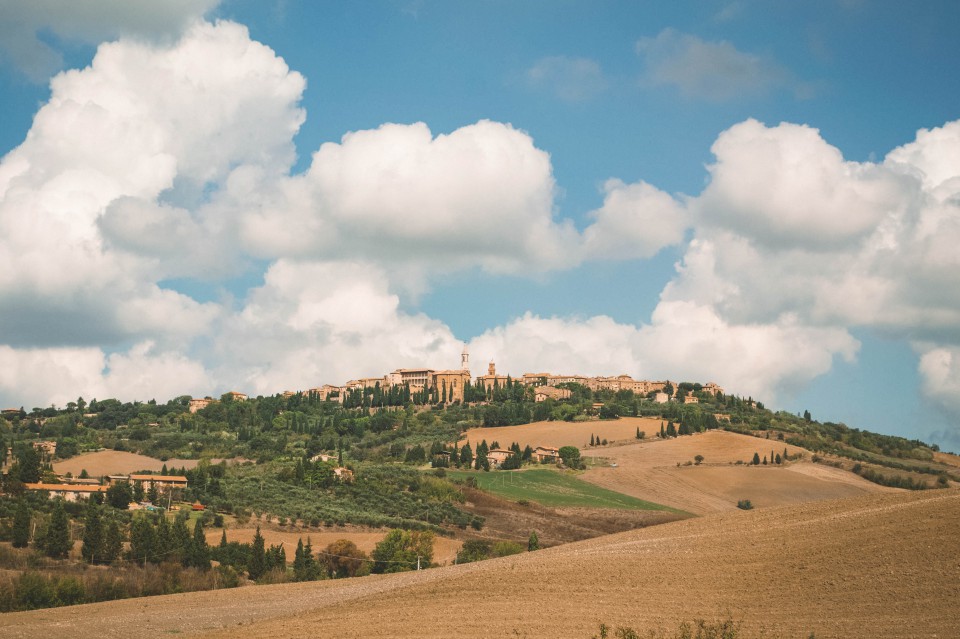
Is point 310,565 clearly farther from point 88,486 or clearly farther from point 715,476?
point 715,476

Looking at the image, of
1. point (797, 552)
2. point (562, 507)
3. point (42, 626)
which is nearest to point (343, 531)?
point (562, 507)

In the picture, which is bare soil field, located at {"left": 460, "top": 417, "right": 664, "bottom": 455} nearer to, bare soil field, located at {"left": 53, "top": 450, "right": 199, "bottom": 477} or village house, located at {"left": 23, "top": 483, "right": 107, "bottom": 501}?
bare soil field, located at {"left": 53, "top": 450, "right": 199, "bottom": 477}

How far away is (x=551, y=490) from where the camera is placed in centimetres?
11688

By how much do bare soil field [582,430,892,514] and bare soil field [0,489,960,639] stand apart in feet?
217

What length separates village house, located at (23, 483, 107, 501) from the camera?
8880cm

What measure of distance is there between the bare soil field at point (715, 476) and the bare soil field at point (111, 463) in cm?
6062

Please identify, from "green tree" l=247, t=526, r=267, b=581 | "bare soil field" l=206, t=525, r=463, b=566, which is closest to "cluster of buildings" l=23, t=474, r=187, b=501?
"bare soil field" l=206, t=525, r=463, b=566

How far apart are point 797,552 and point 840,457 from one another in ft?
364

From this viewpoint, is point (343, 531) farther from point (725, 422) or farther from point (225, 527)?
point (725, 422)

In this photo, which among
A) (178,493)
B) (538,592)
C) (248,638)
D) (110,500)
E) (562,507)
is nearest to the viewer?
(248,638)

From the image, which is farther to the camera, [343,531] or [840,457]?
[840,457]

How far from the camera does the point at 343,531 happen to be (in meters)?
85.2

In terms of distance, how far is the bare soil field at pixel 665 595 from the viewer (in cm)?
3197

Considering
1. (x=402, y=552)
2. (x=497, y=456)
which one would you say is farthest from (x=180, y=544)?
(x=497, y=456)
